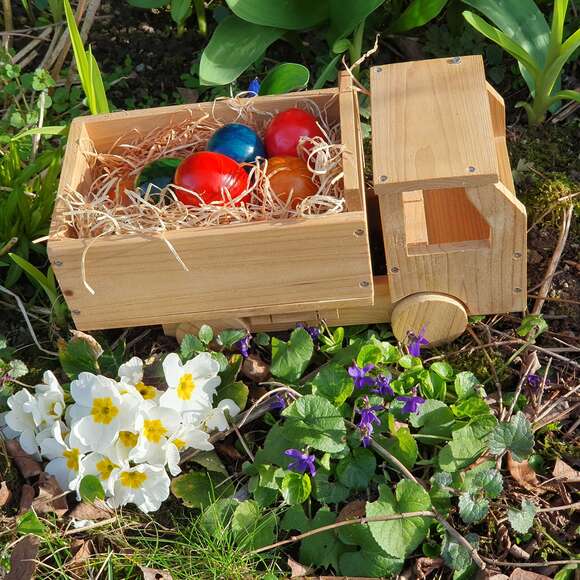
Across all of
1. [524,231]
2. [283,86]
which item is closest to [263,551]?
[524,231]

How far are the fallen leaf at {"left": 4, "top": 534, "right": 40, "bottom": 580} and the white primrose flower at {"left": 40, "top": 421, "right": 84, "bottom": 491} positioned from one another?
0.14 meters

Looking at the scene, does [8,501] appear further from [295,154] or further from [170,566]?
[295,154]

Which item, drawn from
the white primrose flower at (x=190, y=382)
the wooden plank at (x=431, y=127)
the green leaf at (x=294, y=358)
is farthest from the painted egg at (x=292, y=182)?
the white primrose flower at (x=190, y=382)

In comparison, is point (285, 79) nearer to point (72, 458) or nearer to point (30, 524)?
point (72, 458)

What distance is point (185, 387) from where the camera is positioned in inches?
81.0

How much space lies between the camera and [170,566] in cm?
196

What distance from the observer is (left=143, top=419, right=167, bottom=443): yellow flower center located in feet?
6.51

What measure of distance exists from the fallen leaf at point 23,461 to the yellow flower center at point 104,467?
0.75 ft

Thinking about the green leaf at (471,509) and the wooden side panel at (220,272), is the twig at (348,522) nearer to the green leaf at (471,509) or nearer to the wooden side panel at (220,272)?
the green leaf at (471,509)

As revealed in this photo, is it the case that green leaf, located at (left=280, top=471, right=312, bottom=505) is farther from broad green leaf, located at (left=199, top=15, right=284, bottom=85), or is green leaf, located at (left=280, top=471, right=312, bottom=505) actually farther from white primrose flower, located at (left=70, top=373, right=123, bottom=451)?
broad green leaf, located at (left=199, top=15, right=284, bottom=85)

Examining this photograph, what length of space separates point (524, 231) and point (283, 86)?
2.87ft

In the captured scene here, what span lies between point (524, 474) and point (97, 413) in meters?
0.96

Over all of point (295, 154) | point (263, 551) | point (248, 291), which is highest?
point (295, 154)

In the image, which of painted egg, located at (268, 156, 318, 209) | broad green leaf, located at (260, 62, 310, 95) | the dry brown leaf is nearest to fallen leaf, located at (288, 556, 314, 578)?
the dry brown leaf
